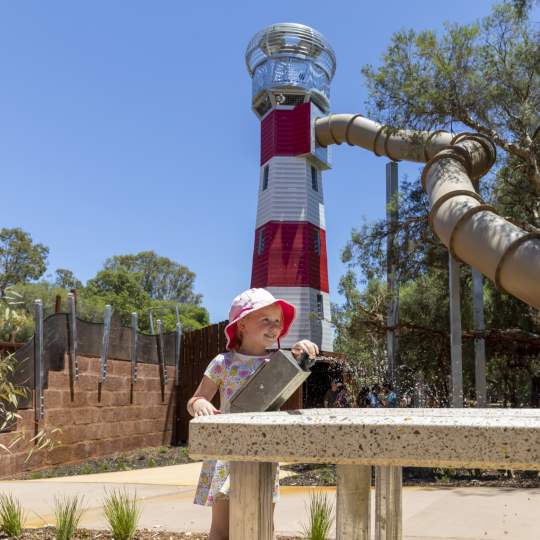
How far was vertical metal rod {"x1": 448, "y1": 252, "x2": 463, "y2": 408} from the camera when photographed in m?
10.5

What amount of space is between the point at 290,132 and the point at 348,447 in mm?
22597

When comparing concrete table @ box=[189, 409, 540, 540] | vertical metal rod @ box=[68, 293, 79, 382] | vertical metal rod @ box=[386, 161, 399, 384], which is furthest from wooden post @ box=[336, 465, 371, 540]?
vertical metal rod @ box=[386, 161, 399, 384]

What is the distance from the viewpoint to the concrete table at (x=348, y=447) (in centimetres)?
147

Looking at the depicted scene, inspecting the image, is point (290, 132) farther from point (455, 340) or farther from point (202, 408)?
point (202, 408)

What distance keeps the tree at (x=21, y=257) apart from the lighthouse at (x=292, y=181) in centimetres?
3486

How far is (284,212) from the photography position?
23.2 metres

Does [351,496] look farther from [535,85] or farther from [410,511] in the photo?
[535,85]

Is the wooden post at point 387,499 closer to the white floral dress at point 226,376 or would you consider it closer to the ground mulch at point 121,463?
the white floral dress at point 226,376

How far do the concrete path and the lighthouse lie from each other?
15460 millimetres

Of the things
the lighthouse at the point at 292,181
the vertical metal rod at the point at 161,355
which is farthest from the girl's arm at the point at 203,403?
the lighthouse at the point at 292,181

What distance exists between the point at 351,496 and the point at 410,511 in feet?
11.7

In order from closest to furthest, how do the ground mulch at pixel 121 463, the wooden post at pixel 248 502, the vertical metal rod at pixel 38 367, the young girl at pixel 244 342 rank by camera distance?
the wooden post at pixel 248 502
the young girl at pixel 244 342
the ground mulch at pixel 121 463
the vertical metal rod at pixel 38 367

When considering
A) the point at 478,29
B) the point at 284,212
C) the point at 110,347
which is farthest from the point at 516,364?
the point at 284,212

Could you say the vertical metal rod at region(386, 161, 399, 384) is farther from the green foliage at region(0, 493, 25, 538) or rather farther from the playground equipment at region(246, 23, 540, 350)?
the green foliage at region(0, 493, 25, 538)
